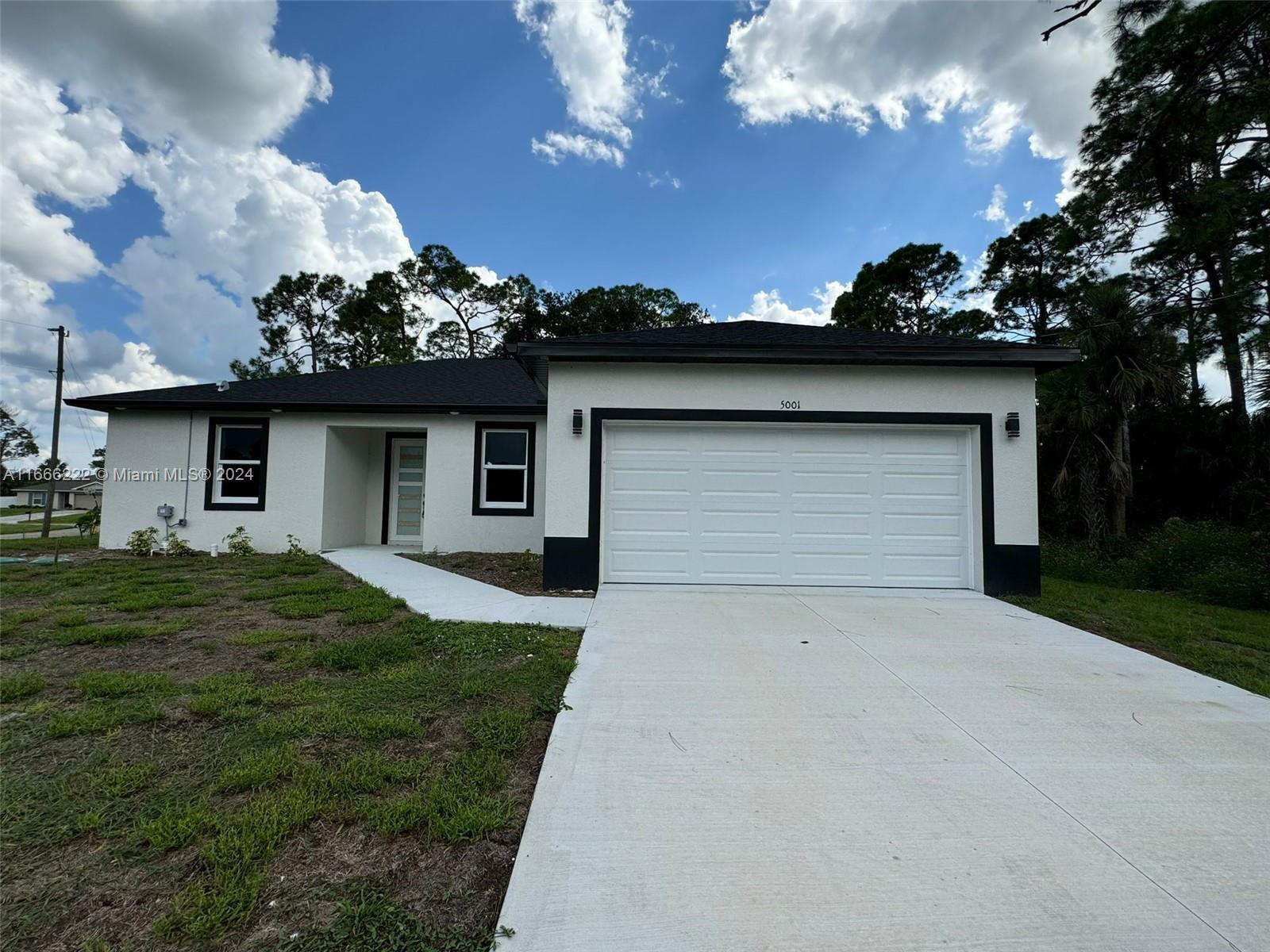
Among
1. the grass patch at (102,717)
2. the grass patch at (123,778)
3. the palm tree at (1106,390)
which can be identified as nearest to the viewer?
the grass patch at (123,778)

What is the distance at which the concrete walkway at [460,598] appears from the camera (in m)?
5.32

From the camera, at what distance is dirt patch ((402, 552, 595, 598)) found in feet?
22.0

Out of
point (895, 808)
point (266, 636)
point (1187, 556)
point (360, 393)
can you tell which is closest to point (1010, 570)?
point (1187, 556)

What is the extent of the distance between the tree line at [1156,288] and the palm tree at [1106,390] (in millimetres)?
35

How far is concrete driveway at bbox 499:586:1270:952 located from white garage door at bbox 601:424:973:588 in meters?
2.72

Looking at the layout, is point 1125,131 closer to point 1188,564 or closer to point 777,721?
point 1188,564

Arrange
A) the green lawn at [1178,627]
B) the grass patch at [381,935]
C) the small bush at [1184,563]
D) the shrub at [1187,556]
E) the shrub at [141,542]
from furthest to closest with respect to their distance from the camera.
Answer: the shrub at [141,542] → the shrub at [1187,556] → the small bush at [1184,563] → the green lawn at [1178,627] → the grass patch at [381,935]

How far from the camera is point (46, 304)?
15.5m

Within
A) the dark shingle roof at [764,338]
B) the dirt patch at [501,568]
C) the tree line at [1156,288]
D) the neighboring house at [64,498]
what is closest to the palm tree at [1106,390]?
the tree line at [1156,288]

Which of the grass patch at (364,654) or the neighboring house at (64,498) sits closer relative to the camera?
the grass patch at (364,654)

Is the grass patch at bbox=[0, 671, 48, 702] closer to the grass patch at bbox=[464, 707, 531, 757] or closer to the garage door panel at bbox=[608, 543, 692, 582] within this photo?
the grass patch at bbox=[464, 707, 531, 757]

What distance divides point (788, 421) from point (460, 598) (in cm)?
455

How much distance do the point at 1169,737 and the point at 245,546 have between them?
38.3ft

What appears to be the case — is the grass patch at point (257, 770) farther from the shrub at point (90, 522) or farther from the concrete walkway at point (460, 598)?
the shrub at point (90, 522)
